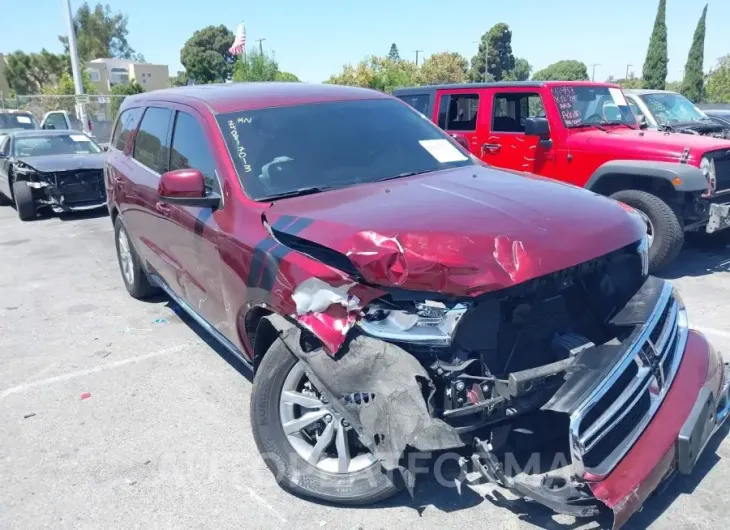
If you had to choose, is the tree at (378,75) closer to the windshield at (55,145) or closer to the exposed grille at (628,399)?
the windshield at (55,145)

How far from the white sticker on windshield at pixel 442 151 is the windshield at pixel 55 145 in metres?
9.21

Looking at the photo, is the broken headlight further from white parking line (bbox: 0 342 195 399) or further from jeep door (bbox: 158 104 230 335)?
white parking line (bbox: 0 342 195 399)

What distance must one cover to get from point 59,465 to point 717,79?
47.0 m

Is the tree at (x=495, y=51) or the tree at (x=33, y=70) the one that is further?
the tree at (x=495, y=51)

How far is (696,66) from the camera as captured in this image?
133 feet

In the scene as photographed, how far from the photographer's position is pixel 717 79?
40.8 meters

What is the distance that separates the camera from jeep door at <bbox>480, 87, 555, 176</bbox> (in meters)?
7.20

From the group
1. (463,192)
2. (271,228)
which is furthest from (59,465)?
(463,192)

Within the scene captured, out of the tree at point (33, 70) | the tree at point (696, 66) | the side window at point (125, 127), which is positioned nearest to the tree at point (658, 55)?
the tree at point (696, 66)

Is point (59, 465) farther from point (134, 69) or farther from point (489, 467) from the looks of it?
point (134, 69)

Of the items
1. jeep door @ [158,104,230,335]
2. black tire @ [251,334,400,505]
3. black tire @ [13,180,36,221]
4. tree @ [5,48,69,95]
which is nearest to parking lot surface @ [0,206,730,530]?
black tire @ [251,334,400,505]

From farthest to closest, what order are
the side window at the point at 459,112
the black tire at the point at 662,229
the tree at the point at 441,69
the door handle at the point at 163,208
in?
the tree at the point at 441,69 → the side window at the point at 459,112 → the black tire at the point at 662,229 → the door handle at the point at 163,208

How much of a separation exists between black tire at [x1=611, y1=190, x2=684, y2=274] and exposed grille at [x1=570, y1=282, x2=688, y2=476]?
3.32 m

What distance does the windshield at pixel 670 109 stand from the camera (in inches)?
360
